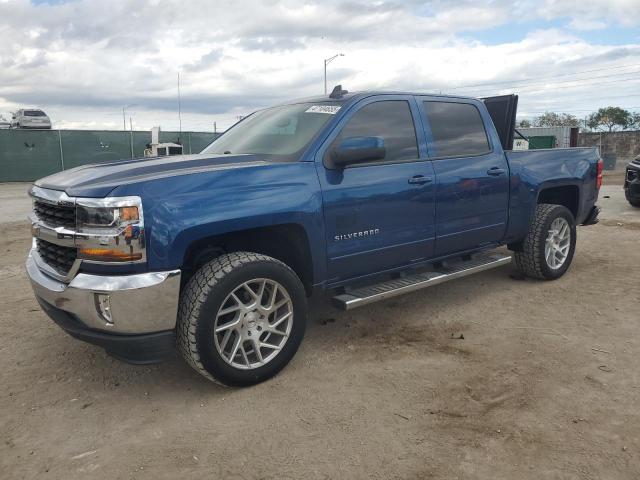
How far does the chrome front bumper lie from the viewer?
9.67 ft

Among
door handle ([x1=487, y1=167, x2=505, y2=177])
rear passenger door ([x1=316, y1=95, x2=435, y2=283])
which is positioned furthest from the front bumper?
door handle ([x1=487, y1=167, x2=505, y2=177])

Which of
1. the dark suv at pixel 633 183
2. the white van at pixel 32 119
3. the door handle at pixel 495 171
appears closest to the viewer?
the door handle at pixel 495 171

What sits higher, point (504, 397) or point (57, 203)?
point (57, 203)

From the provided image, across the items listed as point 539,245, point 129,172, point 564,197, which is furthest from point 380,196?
point 564,197

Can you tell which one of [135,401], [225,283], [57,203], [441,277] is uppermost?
[57,203]

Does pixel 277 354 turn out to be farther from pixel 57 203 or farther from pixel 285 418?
pixel 57 203

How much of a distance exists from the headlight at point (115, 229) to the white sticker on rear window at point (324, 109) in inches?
67.5

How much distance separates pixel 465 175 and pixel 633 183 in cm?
830

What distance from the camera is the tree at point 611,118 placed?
60.0m

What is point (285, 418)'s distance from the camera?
10.0 ft

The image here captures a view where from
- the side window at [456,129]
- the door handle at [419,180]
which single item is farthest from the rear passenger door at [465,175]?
the door handle at [419,180]

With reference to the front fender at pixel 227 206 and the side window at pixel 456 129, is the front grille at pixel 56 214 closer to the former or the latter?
the front fender at pixel 227 206

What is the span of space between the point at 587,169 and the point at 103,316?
17.2 ft

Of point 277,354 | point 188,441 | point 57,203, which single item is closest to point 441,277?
point 277,354
